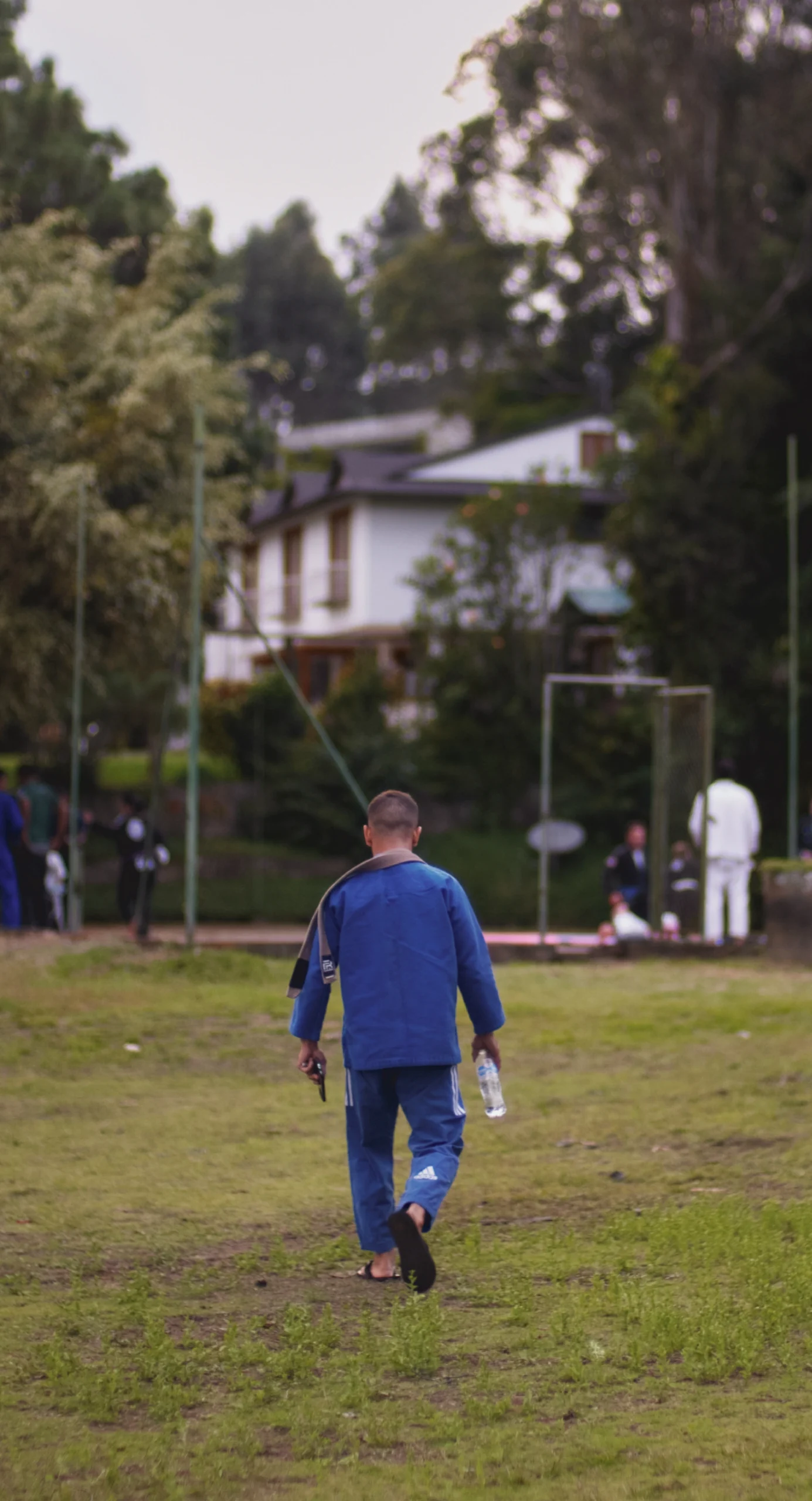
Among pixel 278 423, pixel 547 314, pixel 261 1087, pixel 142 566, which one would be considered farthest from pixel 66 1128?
pixel 278 423

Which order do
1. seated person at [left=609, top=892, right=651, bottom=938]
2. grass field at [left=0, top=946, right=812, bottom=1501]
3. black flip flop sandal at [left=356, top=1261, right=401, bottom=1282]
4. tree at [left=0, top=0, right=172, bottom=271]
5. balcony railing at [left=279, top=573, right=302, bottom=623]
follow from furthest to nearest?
1. balcony railing at [left=279, top=573, right=302, bottom=623]
2. tree at [left=0, top=0, right=172, bottom=271]
3. seated person at [left=609, top=892, right=651, bottom=938]
4. black flip flop sandal at [left=356, top=1261, right=401, bottom=1282]
5. grass field at [left=0, top=946, right=812, bottom=1501]

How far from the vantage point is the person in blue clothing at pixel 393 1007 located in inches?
230

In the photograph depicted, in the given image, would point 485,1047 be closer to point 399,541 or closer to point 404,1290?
point 404,1290

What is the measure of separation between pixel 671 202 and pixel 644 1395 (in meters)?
30.2

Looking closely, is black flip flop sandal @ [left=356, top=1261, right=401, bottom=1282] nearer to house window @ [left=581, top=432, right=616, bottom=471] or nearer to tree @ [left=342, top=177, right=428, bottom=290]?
house window @ [left=581, top=432, right=616, bottom=471]

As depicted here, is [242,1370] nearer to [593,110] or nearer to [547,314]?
[593,110]

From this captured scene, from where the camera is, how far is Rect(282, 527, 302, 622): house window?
45.7 metres

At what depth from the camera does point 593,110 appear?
3225cm

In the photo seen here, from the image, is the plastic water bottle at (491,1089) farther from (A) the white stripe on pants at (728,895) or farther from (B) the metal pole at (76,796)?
(A) the white stripe on pants at (728,895)

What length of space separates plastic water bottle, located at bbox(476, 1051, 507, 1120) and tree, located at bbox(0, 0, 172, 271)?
Answer: 25.7 metres

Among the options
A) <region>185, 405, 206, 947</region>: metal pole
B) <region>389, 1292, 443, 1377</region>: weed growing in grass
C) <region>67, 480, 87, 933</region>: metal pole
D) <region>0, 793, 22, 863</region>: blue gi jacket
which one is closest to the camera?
<region>389, 1292, 443, 1377</region>: weed growing in grass

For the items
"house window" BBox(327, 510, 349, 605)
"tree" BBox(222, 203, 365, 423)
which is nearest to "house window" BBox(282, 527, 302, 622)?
"house window" BBox(327, 510, 349, 605)

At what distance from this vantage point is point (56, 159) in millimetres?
30422

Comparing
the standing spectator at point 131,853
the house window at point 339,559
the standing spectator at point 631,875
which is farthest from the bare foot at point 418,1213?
the house window at point 339,559
